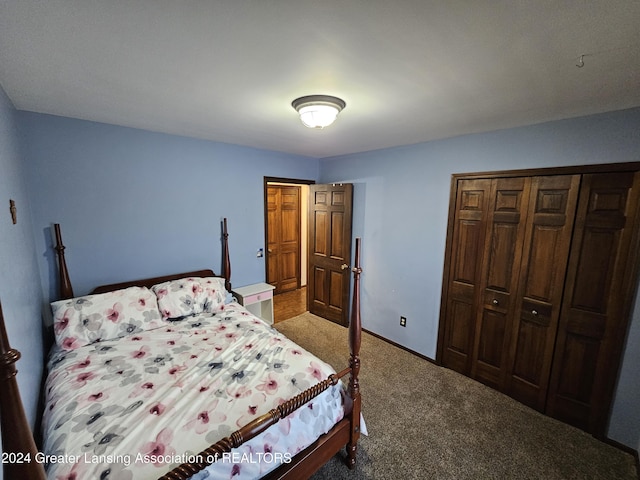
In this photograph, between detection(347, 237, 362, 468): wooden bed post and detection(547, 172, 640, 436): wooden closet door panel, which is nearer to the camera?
detection(347, 237, 362, 468): wooden bed post

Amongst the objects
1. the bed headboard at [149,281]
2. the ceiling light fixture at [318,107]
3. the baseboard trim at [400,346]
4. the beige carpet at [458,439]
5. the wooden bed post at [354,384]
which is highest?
the ceiling light fixture at [318,107]

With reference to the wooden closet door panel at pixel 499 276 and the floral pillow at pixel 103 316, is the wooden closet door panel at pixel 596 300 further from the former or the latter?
the floral pillow at pixel 103 316

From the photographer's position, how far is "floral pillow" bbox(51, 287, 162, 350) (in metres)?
1.91

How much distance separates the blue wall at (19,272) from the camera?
118 cm

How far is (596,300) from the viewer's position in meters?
1.89

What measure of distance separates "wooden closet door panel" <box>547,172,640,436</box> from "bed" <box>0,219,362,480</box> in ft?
5.60

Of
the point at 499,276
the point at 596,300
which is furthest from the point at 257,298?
the point at 596,300

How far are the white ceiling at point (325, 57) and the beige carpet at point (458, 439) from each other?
2.36 meters

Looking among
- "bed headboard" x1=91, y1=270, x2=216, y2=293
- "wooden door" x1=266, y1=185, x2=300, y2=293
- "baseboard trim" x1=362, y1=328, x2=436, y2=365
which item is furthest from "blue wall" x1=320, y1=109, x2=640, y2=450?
"bed headboard" x1=91, y1=270, x2=216, y2=293

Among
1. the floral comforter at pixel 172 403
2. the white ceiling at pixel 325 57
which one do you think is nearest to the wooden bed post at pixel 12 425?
the floral comforter at pixel 172 403

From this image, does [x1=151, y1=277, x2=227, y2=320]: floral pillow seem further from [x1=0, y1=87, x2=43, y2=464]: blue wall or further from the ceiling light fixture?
the ceiling light fixture

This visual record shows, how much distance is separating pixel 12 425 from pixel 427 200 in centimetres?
298

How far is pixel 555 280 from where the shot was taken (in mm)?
2039

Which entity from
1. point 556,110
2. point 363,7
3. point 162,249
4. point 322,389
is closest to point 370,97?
point 363,7
